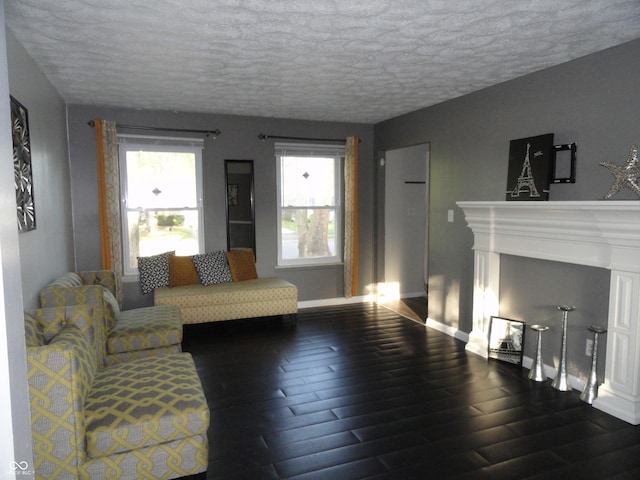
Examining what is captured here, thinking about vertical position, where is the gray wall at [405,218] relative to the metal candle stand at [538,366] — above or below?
above

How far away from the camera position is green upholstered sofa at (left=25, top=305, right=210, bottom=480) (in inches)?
76.4

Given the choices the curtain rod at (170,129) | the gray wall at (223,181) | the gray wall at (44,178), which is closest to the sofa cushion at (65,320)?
the gray wall at (44,178)

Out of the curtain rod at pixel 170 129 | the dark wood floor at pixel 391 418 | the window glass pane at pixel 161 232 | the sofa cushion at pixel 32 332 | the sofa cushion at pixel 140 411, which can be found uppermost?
the curtain rod at pixel 170 129

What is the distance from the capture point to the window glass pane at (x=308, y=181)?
584cm

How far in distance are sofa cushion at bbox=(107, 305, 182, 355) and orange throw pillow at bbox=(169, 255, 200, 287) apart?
1.27 meters

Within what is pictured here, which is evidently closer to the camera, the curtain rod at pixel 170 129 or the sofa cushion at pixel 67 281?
the sofa cushion at pixel 67 281

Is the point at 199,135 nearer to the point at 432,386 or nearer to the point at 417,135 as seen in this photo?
the point at 417,135

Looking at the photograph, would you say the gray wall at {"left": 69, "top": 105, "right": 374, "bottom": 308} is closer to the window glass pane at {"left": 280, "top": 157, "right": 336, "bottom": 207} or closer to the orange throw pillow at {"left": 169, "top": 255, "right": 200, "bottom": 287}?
the window glass pane at {"left": 280, "top": 157, "right": 336, "bottom": 207}

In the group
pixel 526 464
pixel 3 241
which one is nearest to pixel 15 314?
pixel 3 241

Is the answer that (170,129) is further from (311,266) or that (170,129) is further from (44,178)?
(311,266)

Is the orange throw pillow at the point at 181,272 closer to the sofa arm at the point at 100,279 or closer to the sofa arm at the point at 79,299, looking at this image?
the sofa arm at the point at 100,279

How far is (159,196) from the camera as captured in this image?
527 cm

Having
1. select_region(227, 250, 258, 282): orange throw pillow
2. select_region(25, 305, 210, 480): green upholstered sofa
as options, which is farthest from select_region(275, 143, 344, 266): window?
select_region(25, 305, 210, 480): green upholstered sofa

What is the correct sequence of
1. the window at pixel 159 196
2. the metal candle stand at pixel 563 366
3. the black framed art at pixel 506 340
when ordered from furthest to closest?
the window at pixel 159 196 < the black framed art at pixel 506 340 < the metal candle stand at pixel 563 366
